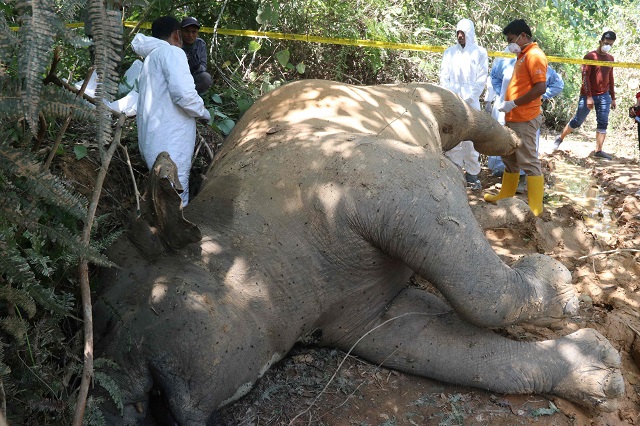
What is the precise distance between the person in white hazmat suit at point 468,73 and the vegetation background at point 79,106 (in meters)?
0.76

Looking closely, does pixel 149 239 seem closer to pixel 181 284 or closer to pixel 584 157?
pixel 181 284

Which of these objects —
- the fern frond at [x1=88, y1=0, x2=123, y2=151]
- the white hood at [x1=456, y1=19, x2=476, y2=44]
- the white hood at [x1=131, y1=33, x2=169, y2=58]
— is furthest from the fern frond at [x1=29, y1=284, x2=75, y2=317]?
the white hood at [x1=456, y1=19, x2=476, y2=44]

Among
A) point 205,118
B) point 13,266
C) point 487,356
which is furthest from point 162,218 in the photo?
point 205,118

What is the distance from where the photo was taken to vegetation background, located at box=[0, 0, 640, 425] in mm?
2006

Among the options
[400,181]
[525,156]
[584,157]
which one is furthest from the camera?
[584,157]

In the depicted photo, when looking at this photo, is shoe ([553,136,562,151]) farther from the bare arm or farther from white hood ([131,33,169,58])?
white hood ([131,33,169,58])

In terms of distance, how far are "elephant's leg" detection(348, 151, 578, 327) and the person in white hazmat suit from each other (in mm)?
4113

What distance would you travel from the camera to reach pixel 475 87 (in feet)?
25.5

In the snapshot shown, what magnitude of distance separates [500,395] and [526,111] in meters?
3.67

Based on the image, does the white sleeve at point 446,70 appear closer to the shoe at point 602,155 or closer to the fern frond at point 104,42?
the shoe at point 602,155

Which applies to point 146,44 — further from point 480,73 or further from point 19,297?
point 480,73

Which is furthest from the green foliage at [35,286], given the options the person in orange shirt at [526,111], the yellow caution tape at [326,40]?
the person in orange shirt at [526,111]

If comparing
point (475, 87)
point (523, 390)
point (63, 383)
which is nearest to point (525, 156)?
point (475, 87)

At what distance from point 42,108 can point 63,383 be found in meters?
1.18
